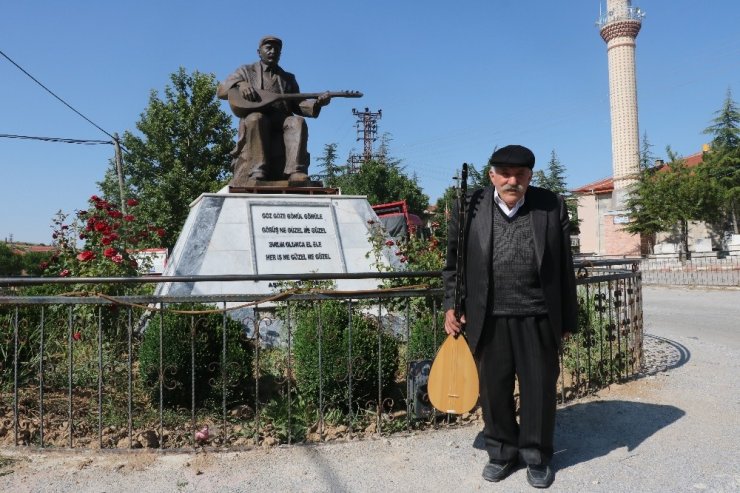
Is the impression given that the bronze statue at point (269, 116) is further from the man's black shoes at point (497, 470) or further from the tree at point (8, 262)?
the tree at point (8, 262)

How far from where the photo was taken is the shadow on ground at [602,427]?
323 cm

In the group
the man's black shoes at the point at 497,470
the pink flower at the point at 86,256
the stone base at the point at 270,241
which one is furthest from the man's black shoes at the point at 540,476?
the pink flower at the point at 86,256

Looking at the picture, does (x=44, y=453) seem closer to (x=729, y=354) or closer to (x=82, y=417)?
(x=82, y=417)

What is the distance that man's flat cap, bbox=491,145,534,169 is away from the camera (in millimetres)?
2729

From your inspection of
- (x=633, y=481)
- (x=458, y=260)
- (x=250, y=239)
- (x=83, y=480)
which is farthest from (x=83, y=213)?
(x=633, y=481)

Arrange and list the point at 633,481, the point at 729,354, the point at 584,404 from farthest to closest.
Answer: the point at 729,354
the point at 584,404
the point at 633,481

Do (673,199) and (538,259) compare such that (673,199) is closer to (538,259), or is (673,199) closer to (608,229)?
(608,229)

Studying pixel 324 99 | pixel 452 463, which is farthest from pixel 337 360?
pixel 324 99

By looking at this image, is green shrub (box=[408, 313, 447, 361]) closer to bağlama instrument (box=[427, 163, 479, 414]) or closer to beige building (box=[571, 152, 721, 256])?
bağlama instrument (box=[427, 163, 479, 414])

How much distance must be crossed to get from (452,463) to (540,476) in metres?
0.50

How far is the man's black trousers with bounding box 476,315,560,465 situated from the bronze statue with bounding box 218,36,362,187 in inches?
191

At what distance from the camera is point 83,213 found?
686 centimetres

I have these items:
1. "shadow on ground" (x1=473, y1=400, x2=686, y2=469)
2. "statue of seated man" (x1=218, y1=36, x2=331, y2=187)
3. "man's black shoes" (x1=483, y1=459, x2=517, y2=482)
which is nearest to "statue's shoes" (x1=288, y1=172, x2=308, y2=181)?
"statue of seated man" (x1=218, y1=36, x2=331, y2=187)

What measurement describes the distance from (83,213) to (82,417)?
3.68 meters
